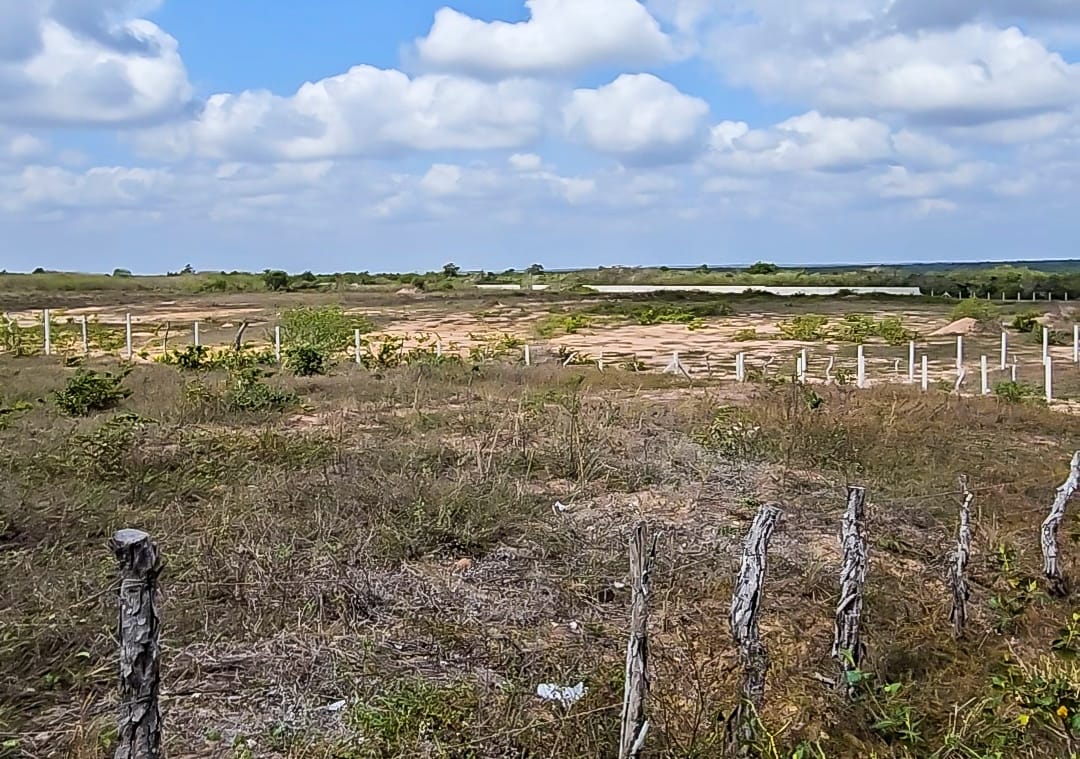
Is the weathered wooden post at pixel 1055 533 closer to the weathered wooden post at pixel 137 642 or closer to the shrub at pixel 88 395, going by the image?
the weathered wooden post at pixel 137 642

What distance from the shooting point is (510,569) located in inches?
200

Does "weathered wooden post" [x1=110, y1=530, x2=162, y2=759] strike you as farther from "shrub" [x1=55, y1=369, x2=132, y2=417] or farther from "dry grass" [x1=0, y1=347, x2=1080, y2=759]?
"shrub" [x1=55, y1=369, x2=132, y2=417]

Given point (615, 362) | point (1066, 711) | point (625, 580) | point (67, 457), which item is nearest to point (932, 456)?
point (625, 580)

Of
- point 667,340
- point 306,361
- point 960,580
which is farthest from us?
point 667,340

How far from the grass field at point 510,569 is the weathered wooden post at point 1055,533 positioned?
124 mm

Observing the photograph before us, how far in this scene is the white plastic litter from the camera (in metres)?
3.36

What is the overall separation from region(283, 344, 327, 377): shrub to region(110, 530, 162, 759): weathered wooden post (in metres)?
11.4

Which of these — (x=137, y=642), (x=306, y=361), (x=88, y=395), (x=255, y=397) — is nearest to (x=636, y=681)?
(x=137, y=642)

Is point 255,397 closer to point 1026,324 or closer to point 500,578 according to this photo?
point 500,578

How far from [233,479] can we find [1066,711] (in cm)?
541

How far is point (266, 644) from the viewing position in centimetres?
398

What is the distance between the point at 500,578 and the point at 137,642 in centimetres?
275

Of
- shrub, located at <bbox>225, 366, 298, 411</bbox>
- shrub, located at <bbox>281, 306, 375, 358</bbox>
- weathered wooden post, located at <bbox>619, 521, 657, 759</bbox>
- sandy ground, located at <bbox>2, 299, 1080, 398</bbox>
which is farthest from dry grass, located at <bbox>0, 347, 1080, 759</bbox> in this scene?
sandy ground, located at <bbox>2, 299, 1080, 398</bbox>

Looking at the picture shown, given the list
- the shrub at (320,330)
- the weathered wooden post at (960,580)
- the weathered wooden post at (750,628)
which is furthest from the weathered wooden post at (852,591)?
the shrub at (320,330)
